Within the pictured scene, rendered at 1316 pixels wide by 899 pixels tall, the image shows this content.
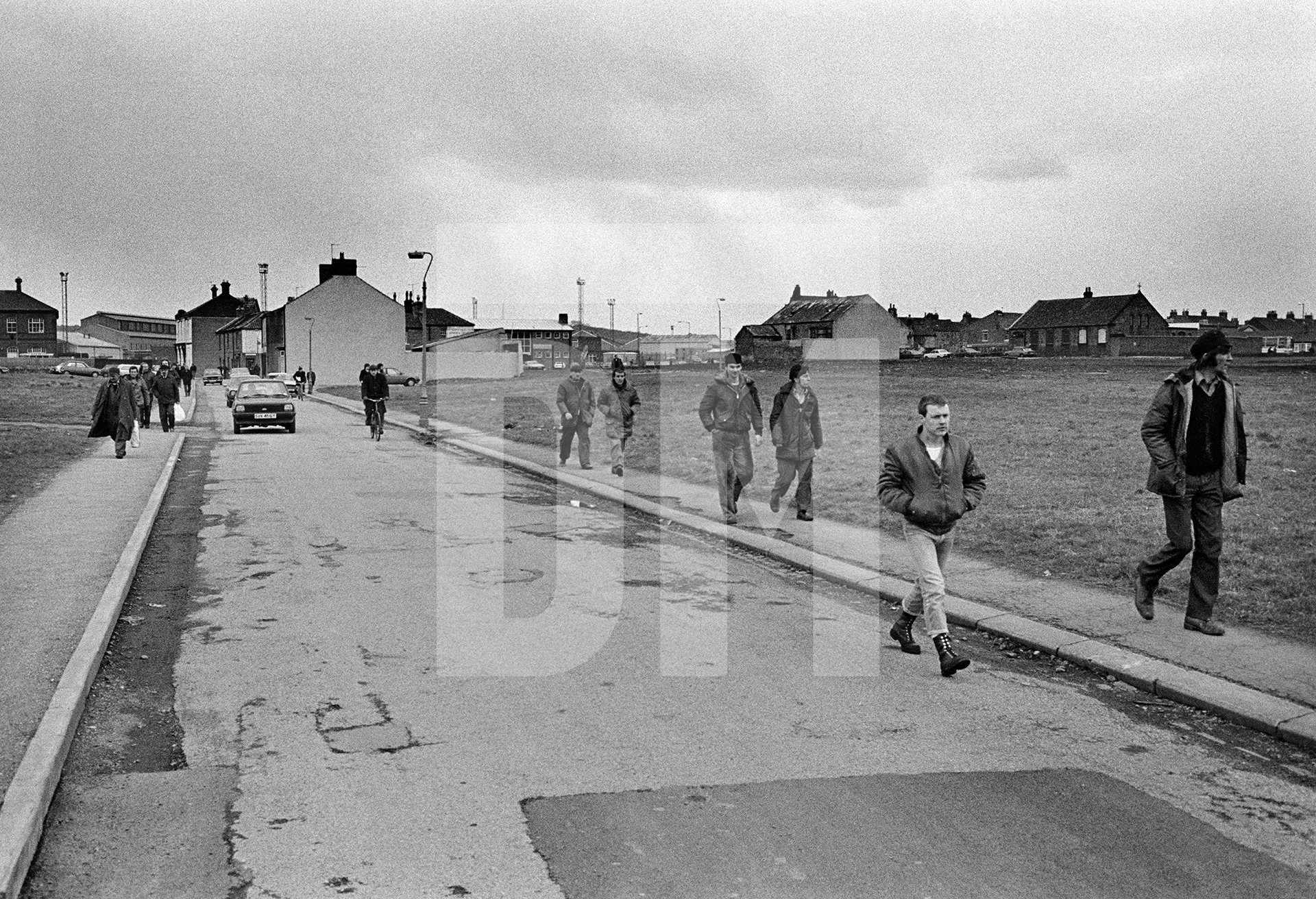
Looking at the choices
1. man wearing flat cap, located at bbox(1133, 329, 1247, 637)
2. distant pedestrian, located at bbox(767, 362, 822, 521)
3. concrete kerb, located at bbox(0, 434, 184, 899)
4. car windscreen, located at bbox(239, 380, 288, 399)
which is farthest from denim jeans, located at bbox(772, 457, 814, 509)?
car windscreen, located at bbox(239, 380, 288, 399)

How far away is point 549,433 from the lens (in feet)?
86.4

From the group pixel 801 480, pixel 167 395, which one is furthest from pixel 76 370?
pixel 801 480

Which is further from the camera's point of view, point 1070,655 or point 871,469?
point 871,469

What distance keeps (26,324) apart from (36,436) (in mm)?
113331

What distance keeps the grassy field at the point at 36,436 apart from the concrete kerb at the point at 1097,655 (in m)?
9.46

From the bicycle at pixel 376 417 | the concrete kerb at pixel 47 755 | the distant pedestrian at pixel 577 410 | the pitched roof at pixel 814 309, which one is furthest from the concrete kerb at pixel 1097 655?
the pitched roof at pixel 814 309

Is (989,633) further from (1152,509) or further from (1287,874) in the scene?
(1152,509)

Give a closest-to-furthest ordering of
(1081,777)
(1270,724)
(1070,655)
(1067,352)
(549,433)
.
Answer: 1. (1081,777)
2. (1270,724)
3. (1070,655)
4. (549,433)
5. (1067,352)

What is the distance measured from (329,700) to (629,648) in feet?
6.61

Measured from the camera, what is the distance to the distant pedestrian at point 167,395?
1145 inches

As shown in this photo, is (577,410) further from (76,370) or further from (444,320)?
(444,320)

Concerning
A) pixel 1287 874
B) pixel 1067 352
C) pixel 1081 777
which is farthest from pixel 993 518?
pixel 1067 352

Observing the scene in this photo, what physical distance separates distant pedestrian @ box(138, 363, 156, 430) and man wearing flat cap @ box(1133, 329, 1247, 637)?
89.3 feet

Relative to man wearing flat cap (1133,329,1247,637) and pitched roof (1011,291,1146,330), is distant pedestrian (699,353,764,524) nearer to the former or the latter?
man wearing flat cap (1133,329,1247,637)
